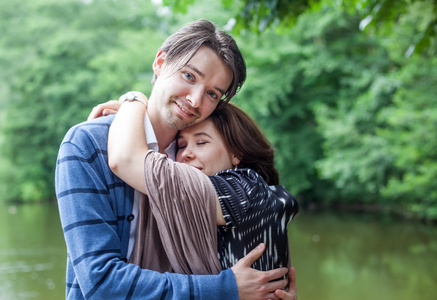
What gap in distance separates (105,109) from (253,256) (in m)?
0.85

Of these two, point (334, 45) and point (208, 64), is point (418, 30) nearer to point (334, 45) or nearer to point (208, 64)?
point (334, 45)

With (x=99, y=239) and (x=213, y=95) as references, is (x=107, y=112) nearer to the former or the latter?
(x=213, y=95)

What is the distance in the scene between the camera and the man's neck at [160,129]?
183 centimetres

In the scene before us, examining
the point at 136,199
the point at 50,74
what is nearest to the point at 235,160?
the point at 136,199

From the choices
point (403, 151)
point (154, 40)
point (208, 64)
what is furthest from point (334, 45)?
point (208, 64)

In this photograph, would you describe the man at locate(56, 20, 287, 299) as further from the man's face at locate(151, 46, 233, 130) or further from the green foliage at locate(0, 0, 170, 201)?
the green foliage at locate(0, 0, 170, 201)

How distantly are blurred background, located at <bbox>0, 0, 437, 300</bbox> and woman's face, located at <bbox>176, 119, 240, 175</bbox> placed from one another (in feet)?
7.17

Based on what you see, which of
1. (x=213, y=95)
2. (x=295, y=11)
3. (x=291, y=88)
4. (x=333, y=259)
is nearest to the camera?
(x=213, y=95)

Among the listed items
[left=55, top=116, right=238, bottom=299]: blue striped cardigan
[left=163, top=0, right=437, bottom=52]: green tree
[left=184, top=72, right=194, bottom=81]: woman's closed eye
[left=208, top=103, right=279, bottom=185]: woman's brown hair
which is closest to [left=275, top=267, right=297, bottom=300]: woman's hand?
[left=55, top=116, right=238, bottom=299]: blue striped cardigan

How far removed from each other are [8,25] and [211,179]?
22.1 metres

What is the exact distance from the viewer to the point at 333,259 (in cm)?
921

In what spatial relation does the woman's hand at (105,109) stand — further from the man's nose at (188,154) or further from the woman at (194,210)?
the man's nose at (188,154)

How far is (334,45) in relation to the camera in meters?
14.7

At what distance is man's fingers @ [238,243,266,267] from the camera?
1587mm
